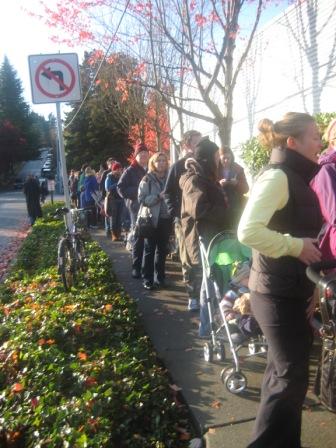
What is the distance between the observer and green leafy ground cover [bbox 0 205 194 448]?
301cm

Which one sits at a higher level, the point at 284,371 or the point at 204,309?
the point at 284,371

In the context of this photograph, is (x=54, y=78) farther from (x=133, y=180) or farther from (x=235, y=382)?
(x=235, y=382)

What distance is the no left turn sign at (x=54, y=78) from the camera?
7.09m

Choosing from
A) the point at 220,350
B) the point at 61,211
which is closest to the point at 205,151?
the point at 220,350

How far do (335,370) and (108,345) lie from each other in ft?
7.65

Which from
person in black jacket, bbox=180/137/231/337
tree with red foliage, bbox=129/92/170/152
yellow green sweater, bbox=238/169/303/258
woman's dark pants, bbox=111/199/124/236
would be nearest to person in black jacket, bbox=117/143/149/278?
woman's dark pants, bbox=111/199/124/236

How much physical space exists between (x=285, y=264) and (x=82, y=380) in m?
1.70

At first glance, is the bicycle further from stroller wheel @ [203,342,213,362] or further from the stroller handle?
the stroller handle

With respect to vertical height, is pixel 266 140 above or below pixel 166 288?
above

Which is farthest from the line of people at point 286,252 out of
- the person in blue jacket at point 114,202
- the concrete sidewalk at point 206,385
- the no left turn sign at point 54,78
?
the person in blue jacket at point 114,202

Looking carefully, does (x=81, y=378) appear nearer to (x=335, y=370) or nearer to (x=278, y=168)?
(x=335, y=370)

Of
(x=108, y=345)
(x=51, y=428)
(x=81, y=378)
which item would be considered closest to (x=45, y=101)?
(x=108, y=345)

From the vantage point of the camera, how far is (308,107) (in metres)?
9.02

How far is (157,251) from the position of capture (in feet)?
23.6
